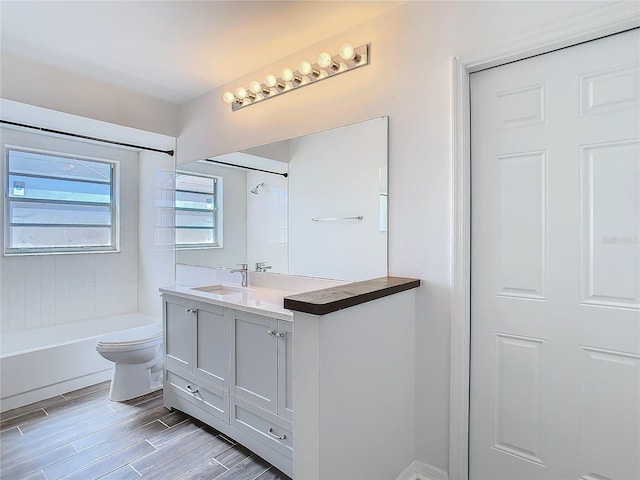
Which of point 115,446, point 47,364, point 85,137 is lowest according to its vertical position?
point 115,446

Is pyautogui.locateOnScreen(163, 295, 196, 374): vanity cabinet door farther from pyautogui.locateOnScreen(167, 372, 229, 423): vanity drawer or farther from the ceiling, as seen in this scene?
the ceiling

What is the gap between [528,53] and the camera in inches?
57.6

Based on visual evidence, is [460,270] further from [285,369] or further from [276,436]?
[276,436]

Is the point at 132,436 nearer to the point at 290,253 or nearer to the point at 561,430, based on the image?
the point at 290,253

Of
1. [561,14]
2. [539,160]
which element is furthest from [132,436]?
[561,14]

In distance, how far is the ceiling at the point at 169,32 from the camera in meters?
1.81

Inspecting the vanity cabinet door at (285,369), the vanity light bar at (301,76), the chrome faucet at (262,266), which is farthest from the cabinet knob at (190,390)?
the vanity light bar at (301,76)

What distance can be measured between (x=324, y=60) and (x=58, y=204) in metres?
2.90

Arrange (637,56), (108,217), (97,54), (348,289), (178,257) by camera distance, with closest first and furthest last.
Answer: (637,56), (348,289), (97,54), (178,257), (108,217)

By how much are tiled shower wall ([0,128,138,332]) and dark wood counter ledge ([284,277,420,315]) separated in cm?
302

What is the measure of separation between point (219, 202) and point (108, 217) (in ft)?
5.13

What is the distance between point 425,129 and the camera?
1.72 meters

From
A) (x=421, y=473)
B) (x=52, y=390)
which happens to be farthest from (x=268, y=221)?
(x=52, y=390)

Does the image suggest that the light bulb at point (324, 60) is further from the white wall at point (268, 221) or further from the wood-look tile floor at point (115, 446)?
the wood-look tile floor at point (115, 446)
